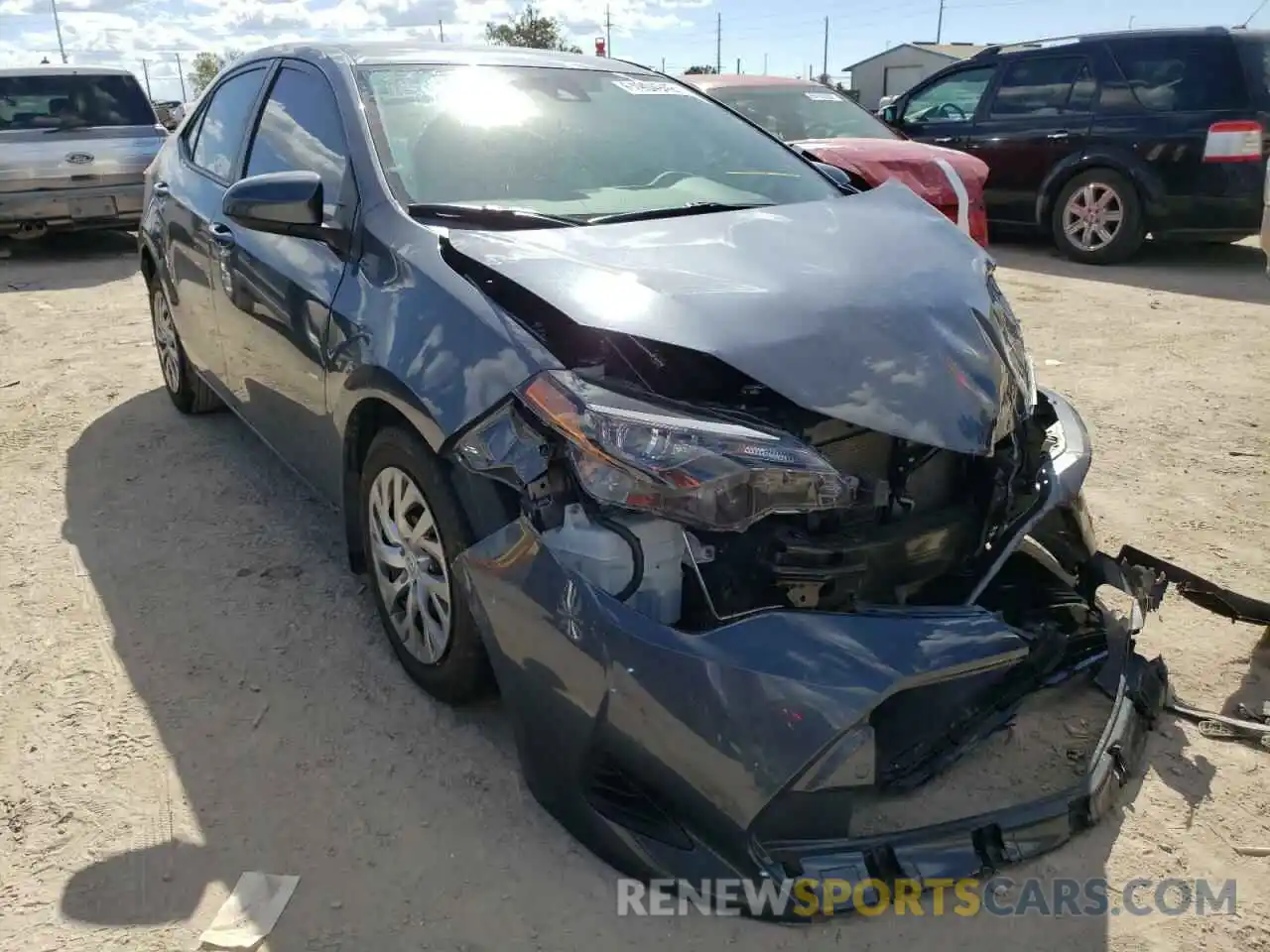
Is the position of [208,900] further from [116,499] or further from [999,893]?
[116,499]

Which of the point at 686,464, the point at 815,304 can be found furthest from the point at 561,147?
the point at 686,464

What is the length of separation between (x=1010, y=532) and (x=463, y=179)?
1.76m

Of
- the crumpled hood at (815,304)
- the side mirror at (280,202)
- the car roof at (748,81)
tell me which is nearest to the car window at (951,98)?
the car roof at (748,81)

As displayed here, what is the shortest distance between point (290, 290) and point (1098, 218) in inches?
302

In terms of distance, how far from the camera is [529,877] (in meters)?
2.21

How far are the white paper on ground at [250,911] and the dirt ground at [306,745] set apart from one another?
1.2 inches

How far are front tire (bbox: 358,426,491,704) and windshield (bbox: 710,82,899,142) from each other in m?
6.54

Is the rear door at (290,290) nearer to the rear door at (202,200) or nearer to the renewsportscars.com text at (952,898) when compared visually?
the rear door at (202,200)

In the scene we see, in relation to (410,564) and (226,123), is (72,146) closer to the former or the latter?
(226,123)

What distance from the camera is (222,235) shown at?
12.0 feet

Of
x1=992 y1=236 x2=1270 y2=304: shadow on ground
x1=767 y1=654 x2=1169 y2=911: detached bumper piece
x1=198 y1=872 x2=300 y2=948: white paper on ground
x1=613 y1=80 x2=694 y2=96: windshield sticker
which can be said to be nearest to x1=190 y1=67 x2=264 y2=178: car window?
x1=613 y1=80 x2=694 y2=96: windshield sticker

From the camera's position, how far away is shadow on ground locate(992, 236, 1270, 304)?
25.7 ft

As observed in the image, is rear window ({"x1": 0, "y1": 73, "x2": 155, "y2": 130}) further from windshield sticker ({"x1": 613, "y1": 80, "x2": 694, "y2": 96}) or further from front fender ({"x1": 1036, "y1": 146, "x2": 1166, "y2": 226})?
front fender ({"x1": 1036, "y1": 146, "x2": 1166, "y2": 226})

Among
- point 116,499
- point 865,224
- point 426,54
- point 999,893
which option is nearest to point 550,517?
point 999,893
